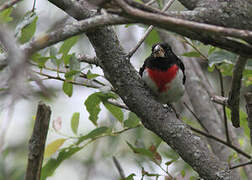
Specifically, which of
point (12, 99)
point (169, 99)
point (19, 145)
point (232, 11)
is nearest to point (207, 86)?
point (169, 99)

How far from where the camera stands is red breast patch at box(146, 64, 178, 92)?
2.67m

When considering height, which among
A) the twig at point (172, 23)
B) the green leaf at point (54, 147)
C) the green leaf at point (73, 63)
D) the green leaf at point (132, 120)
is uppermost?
the twig at point (172, 23)

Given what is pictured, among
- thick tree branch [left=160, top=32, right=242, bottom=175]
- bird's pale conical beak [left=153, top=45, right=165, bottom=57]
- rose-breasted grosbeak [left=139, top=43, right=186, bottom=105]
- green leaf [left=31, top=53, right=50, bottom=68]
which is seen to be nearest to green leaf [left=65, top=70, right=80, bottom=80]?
green leaf [left=31, top=53, right=50, bottom=68]

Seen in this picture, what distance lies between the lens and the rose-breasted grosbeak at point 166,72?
2715mm

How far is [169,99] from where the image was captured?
2688mm

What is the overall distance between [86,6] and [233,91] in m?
0.75

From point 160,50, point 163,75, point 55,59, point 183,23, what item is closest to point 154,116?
point 55,59

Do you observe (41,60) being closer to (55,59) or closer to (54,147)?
(55,59)

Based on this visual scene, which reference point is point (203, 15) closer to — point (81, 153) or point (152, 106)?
point (152, 106)

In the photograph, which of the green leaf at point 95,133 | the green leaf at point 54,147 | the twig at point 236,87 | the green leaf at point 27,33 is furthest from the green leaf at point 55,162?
the twig at point 236,87

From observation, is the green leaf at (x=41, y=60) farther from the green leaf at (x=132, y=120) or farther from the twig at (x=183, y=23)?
the twig at (x=183, y=23)

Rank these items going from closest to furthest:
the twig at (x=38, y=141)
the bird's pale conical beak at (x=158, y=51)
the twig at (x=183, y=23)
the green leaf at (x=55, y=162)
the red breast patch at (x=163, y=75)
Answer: the twig at (x=183, y=23) < the twig at (x=38, y=141) < the green leaf at (x=55, y=162) < the red breast patch at (x=163, y=75) < the bird's pale conical beak at (x=158, y=51)

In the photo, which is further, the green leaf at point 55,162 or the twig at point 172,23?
the green leaf at point 55,162

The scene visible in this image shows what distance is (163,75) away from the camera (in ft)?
9.26
